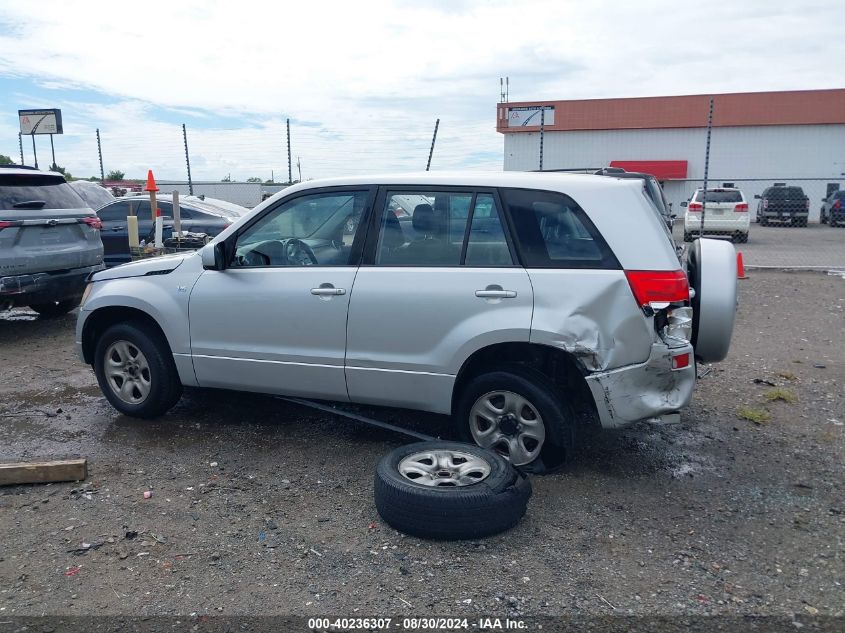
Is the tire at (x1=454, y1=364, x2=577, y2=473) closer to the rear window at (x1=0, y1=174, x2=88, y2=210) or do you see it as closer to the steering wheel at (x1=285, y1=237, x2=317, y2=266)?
the steering wheel at (x1=285, y1=237, x2=317, y2=266)

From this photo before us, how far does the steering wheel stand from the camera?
486 cm

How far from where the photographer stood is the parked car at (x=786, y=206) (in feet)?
89.6

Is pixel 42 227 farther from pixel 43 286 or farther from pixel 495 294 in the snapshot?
pixel 495 294

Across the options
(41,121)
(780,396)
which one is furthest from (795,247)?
(41,121)

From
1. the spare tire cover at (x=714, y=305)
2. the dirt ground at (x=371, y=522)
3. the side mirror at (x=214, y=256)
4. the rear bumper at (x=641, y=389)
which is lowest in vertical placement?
the dirt ground at (x=371, y=522)

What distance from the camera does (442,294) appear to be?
4352 millimetres

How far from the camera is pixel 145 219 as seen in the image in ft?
43.2

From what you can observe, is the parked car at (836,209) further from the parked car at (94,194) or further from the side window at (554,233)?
the side window at (554,233)

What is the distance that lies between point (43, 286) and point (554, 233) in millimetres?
6214

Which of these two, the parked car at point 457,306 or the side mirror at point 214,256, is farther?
the side mirror at point 214,256

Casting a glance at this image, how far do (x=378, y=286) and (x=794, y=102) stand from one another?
38.1m

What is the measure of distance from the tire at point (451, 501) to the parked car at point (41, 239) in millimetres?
5743

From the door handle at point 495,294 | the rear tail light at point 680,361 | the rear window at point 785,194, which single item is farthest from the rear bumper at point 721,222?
the door handle at point 495,294

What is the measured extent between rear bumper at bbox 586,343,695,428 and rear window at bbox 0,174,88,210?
267 inches
